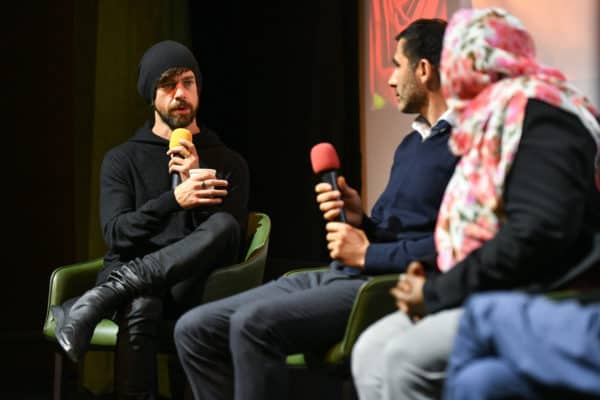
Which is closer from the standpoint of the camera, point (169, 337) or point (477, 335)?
point (477, 335)

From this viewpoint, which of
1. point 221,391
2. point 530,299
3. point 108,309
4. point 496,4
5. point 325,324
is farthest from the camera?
point 496,4

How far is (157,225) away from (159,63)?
647 millimetres

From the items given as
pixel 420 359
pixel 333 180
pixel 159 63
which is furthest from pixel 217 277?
pixel 420 359

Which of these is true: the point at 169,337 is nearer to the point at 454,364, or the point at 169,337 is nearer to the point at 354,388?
the point at 354,388

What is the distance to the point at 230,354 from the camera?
8.60 ft

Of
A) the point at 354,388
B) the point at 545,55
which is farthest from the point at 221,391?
the point at 545,55

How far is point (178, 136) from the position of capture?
3.05m

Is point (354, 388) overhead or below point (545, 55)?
below

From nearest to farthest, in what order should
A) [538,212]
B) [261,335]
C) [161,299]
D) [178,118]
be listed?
[538,212], [261,335], [161,299], [178,118]

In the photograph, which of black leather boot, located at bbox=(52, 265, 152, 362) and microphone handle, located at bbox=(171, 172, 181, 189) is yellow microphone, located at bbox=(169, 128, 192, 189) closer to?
microphone handle, located at bbox=(171, 172, 181, 189)

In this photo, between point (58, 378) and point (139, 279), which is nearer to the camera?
point (139, 279)

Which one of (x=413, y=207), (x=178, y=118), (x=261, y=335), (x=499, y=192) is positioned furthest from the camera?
(x=178, y=118)

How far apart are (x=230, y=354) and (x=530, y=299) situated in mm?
1228

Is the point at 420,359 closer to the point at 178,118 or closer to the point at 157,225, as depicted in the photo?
the point at 157,225
